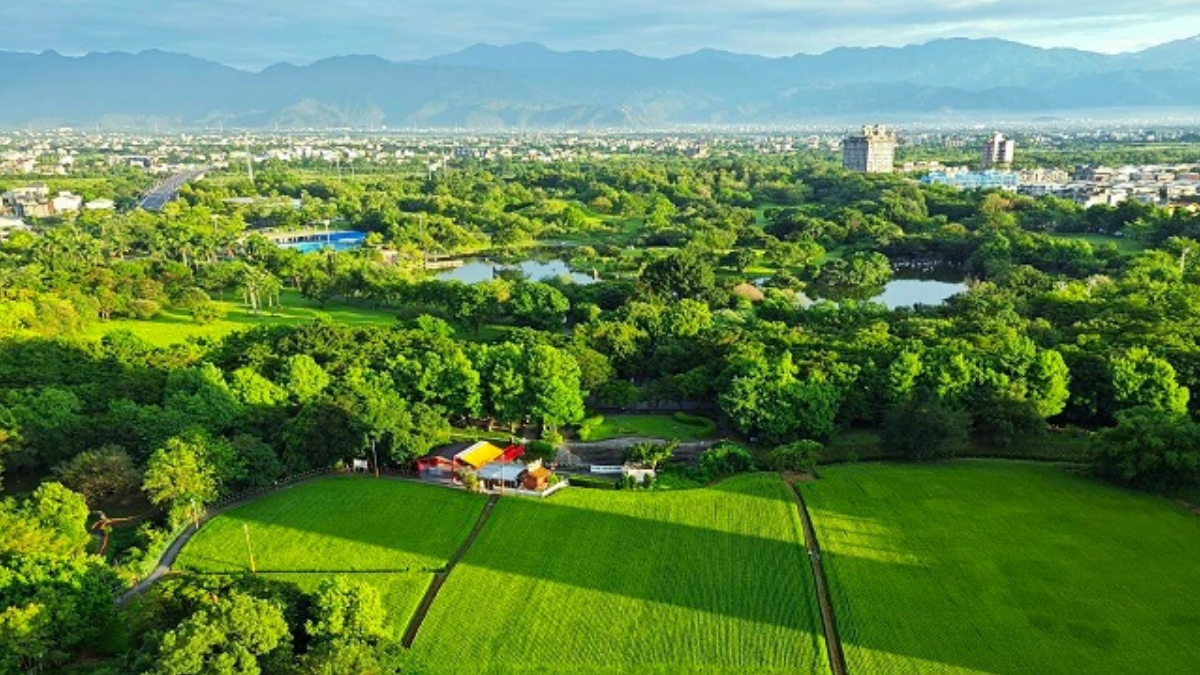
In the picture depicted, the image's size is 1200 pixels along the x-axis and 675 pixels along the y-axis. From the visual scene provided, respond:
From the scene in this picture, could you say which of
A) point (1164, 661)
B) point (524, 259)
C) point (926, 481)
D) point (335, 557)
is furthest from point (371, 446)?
point (524, 259)

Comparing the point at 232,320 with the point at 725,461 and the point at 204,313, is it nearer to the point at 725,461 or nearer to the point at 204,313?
the point at 204,313

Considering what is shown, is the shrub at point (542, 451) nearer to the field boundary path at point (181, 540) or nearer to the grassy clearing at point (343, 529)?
the grassy clearing at point (343, 529)

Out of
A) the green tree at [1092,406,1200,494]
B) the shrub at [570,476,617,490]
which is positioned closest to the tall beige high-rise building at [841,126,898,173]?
the green tree at [1092,406,1200,494]

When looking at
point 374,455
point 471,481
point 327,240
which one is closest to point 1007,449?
point 471,481

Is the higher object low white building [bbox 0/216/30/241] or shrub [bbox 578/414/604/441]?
low white building [bbox 0/216/30/241]

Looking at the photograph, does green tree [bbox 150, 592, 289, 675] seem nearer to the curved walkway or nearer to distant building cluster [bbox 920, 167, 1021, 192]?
the curved walkway

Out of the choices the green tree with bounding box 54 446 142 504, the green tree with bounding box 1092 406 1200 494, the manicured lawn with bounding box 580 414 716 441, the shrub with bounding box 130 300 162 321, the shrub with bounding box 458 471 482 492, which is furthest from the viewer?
the shrub with bounding box 130 300 162 321
